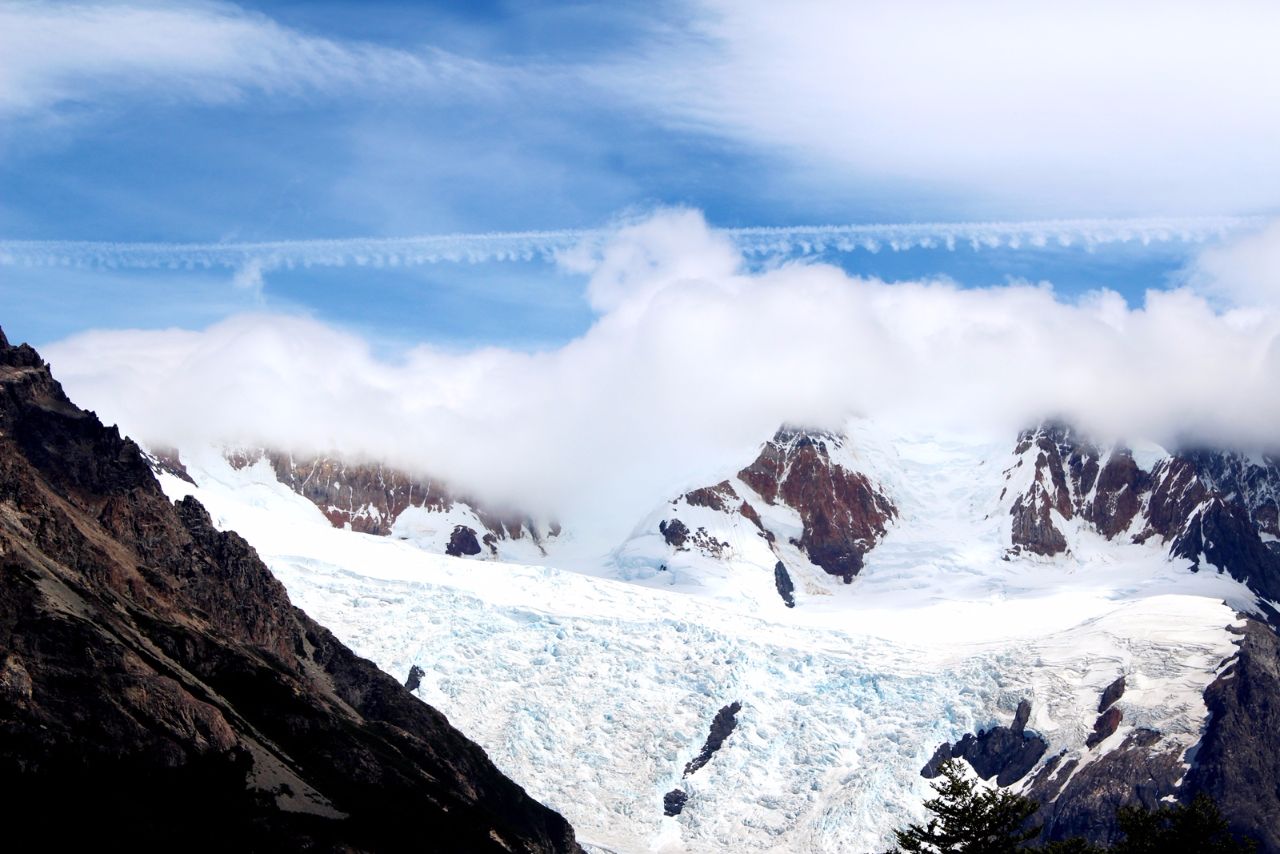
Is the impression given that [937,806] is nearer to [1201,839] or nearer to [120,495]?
[1201,839]

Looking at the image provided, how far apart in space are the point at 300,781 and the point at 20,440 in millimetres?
52612

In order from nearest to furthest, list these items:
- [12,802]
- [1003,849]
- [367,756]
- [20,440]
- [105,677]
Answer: [1003,849]
[12,802]
[105,677]
[367,756]
[20,440]

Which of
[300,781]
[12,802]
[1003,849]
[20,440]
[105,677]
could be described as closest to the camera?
[1003,849]

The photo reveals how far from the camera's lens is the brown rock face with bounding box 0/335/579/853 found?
138 metres

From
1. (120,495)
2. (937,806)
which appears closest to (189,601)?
(120,495)

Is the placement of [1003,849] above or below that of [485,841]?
above

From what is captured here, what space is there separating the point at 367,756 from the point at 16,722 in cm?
4160

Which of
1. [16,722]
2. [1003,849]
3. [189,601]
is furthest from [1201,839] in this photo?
[189,601]

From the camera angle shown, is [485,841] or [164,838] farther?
[485,841]

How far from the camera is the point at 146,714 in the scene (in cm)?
14625

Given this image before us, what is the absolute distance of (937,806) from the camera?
337ft

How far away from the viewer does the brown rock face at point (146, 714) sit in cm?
13838

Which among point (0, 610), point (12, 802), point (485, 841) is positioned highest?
point (0, 610)

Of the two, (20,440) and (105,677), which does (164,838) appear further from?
(20,440)
